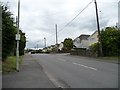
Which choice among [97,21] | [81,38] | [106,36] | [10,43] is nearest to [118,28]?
[106,36]

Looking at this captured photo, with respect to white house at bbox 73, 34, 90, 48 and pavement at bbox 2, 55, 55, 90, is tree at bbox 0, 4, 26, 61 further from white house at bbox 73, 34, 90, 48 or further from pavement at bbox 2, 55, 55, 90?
white house at bbox 73, 34, 90, 48

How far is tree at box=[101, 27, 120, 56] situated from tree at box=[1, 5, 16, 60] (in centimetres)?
2318

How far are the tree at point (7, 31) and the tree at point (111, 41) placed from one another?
913 inches

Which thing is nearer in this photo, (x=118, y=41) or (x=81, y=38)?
(x=118, y=41)

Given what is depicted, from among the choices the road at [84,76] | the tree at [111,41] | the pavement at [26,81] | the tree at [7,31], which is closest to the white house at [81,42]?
the tree at [111,41]

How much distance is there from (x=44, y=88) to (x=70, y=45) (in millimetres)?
107078

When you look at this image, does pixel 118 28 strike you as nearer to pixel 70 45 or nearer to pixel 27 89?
pixel 27 89

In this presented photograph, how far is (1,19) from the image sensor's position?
800 inches

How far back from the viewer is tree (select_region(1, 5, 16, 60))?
21.5 meters

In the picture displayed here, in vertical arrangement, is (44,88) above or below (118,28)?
below

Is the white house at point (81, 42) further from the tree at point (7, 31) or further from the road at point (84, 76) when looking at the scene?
the road at point (84, 76)

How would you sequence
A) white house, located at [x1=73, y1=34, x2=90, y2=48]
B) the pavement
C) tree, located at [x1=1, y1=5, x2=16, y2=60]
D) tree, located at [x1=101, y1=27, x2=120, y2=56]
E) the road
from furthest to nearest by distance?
white house, located at [x1=73, y1=34, x2=90, y2=48] < tree, located at [x1=101, y1=27, x2=120, y2=56] < tree, located at [x1=1, y1=5, x2=16, y2=60] < the road < the pavement

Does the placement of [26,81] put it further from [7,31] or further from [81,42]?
[81,42]

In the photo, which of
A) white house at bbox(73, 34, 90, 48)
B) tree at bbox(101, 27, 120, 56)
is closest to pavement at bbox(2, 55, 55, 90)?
tree at bbox(101, 27, 120, 56)
